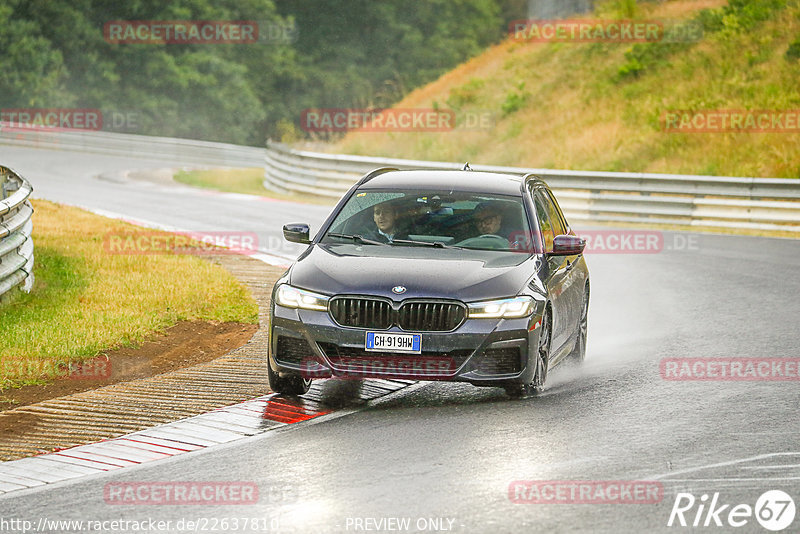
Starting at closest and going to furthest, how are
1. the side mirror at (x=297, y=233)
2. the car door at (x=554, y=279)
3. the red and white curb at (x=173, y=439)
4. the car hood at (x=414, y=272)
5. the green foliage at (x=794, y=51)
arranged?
the red and white curb at (x=173, y=439)
the car hood at (x=414, y=272)
the car door at (x=554, y=279)
the side mirror at (x=297, y=233)
the green foliage at (x=794, y=51)

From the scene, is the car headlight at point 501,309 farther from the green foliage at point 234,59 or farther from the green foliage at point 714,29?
the green foliage at point 234,59

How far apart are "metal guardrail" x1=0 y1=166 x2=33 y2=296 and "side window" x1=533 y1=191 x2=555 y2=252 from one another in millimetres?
5231

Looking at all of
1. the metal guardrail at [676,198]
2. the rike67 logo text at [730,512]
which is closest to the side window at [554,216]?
Result: the rike67 logo text at [730,512]

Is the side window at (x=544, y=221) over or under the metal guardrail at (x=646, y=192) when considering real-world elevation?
over

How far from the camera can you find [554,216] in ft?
36.9

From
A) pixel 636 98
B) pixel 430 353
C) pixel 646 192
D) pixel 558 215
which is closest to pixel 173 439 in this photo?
pixel 430 353

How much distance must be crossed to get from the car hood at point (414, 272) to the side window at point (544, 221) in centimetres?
57

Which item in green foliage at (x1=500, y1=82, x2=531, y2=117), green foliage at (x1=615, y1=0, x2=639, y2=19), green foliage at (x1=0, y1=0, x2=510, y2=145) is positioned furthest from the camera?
green foliage at (x1=0, y1=0, x2=510, y2=145)

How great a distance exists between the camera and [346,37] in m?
77.1

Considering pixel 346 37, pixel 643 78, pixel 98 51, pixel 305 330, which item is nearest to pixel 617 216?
pixel 643 78

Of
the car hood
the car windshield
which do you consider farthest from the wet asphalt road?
the car windshield

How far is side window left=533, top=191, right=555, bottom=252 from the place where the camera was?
10.2 meters

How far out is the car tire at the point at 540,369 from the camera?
9.08m

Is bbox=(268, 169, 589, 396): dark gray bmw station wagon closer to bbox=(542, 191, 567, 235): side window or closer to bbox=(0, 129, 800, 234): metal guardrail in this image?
bbox=(542, 191, 567, 235): side window
